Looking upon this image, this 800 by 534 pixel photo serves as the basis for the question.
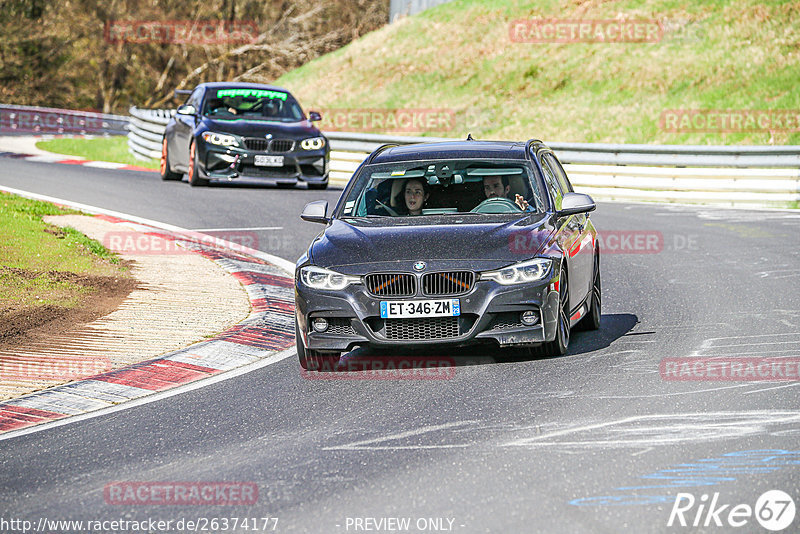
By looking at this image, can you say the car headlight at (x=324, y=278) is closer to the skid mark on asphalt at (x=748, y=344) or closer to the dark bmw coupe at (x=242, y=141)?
the skid mark on asphalt at (x=748, y=344)

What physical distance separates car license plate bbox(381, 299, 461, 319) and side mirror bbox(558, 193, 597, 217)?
4.78ft

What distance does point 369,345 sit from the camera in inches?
330

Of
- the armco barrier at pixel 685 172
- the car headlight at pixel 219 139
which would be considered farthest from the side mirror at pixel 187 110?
the armco barrier at pixel 685 172

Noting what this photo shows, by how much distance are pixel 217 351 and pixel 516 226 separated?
235cm

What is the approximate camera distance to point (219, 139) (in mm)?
20922

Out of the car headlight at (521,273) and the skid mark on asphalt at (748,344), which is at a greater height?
the car headlight at (521,273)

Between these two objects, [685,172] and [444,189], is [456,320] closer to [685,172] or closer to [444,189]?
[444,189]

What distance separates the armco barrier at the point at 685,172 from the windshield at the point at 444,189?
11505 millimetres

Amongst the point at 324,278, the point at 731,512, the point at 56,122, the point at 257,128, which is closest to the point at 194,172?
the point at 257,128

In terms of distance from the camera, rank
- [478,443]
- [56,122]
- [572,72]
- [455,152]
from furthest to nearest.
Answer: [56,122] → [572,72] → [455,152] → [478,443]

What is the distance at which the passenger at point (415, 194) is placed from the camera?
31.6ft

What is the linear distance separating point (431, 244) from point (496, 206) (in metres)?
1.13

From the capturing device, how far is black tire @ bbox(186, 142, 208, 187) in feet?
69.8

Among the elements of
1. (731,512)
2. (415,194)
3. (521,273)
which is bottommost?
(731,512)
